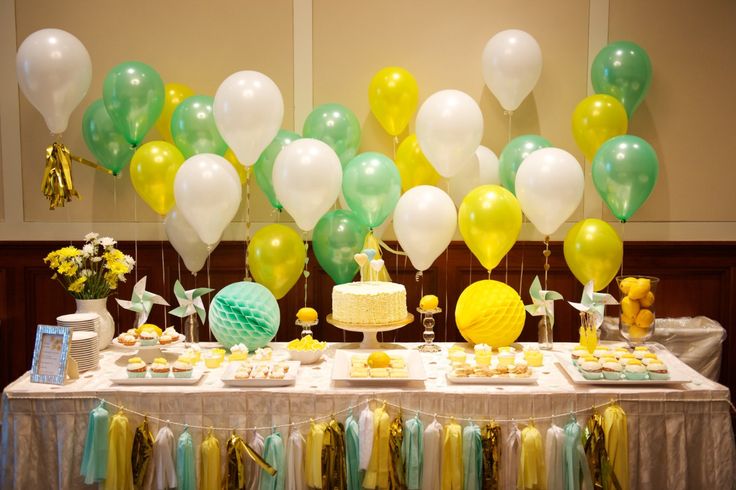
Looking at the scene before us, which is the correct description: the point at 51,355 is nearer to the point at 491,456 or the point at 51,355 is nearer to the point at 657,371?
the point at 491,456

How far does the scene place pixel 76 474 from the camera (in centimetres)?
280

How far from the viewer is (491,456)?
275 cm

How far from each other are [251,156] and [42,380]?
1.36 m

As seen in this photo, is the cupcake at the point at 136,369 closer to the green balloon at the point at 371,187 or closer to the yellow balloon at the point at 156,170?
the yellow balloon at the point at 156,170

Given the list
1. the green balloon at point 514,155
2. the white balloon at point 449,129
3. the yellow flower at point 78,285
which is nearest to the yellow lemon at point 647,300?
the green balloon at point 514,155

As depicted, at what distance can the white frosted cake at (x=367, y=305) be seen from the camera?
3135 mm

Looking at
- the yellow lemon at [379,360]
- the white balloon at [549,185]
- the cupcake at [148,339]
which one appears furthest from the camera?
the white balloon at [549,185]

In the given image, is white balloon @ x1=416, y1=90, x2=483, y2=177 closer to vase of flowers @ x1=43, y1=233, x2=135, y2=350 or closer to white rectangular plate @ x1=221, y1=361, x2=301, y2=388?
white rectangular plate @ x1=221, y1=361, x2=301, y2=388

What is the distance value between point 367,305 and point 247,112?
3.47 feet

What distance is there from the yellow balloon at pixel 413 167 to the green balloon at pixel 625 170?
832 millimetres

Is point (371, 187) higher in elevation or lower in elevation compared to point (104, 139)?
lower

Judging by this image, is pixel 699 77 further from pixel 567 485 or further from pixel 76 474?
pixel 76 474

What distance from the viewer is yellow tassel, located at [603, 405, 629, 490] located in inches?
107

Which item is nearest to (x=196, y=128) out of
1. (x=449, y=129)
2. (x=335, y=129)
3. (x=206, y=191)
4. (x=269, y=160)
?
(x=269, y=160)
